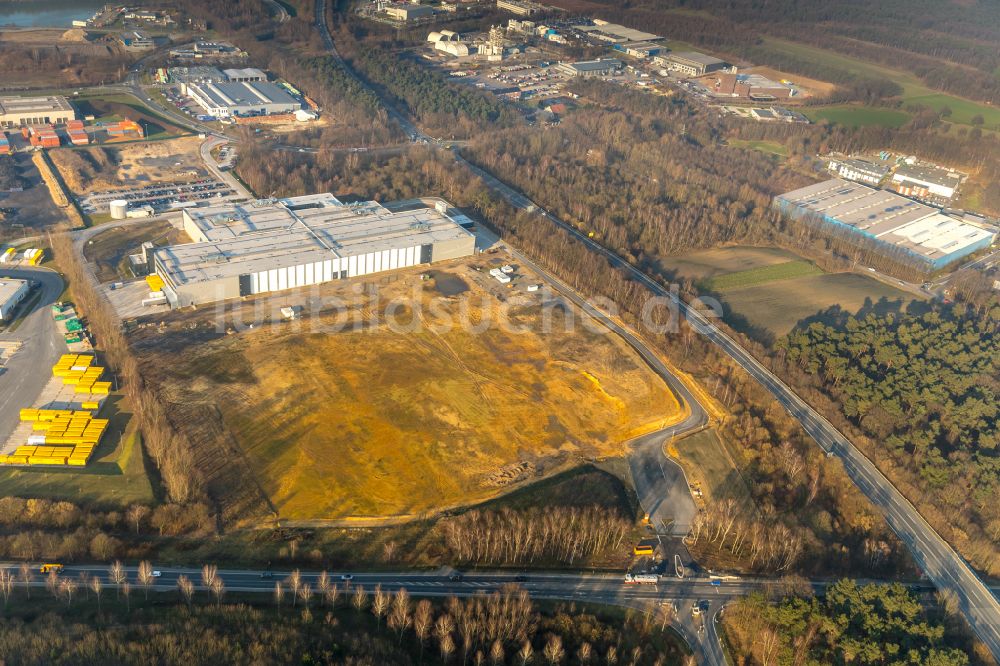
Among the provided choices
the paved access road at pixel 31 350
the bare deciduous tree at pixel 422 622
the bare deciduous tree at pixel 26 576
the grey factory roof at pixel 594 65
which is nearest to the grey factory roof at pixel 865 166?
the grey factory roof at pixel 594 65

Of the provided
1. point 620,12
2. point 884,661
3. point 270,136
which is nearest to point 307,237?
point 270,136

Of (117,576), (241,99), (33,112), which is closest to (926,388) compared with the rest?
A: (117,576)

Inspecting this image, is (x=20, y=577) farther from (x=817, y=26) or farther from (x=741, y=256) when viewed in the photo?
(x=817, y=26)

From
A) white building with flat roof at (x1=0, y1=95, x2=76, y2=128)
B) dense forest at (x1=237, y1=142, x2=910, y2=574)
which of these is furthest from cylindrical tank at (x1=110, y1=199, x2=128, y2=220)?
dense forest at (x1=237, y1=142, x2=910, y2=574)

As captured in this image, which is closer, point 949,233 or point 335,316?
point 335,316

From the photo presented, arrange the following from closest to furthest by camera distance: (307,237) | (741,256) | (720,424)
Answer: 1. (720,424)
2. (307,237)
3. (741,256)

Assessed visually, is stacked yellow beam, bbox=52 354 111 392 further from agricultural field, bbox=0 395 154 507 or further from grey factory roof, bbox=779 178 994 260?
grey factory roof, bbox=779 178 994 260

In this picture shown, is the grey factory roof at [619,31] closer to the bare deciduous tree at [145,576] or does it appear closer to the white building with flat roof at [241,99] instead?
the white building with flat roof at [241,99]

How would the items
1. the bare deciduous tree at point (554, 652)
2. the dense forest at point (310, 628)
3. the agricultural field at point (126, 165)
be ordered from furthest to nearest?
the agricultural field at point (126, 165) < the bare deciduous tree at point (554, 652) < the dense forest at point (310, 628)
